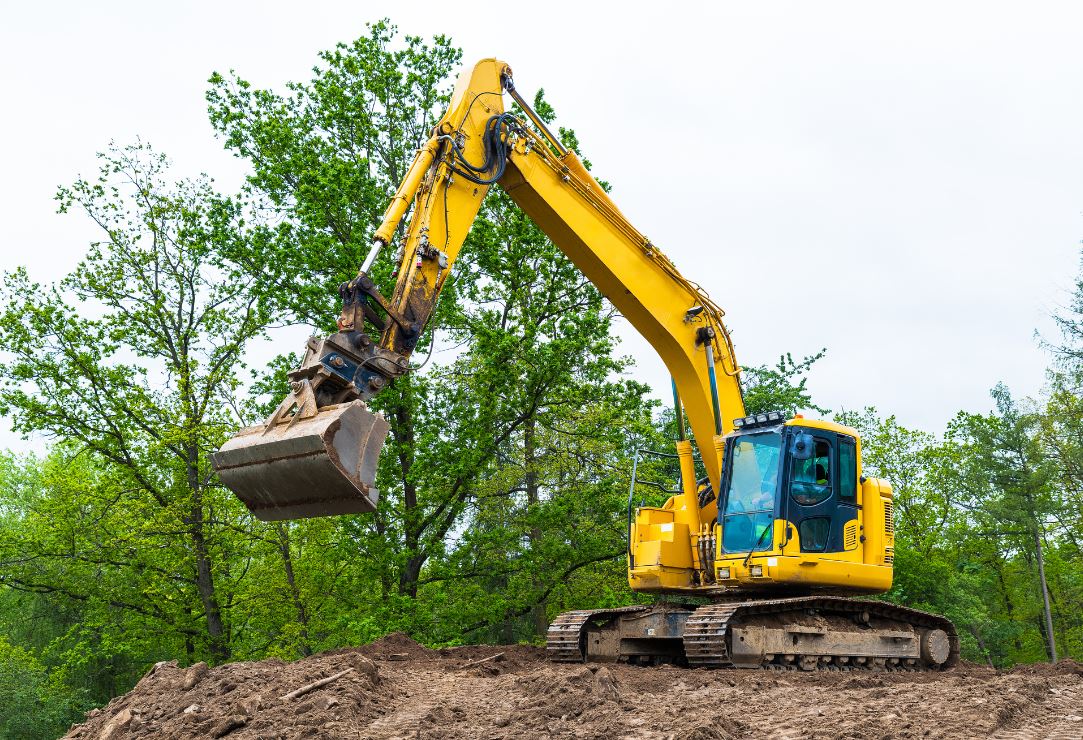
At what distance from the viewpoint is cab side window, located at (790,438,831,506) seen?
10711 mm

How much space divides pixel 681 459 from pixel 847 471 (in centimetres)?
193

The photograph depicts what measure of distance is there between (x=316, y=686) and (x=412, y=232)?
13.3ft

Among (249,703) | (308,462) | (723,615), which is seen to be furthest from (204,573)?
(308,462)

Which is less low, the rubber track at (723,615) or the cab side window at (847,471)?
the cab side window at (847,471)

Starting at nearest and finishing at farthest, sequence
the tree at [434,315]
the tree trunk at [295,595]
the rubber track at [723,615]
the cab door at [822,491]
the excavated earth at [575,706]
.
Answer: the excavated earth at [575,706] < the rubber track at [723,615] < the cab door at [822,491] < the tree at [434,315] < the tree trunk at [295,595]

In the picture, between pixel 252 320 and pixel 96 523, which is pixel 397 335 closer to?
pixel 252 320

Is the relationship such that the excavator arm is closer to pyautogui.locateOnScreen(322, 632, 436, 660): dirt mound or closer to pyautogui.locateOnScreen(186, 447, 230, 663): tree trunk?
pyautogui.locateOnScreen(322, 632, 436, 660): dirt mound

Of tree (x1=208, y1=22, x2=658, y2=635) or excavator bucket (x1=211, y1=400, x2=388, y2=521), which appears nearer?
excavator bucket (x1=211, y1=400, x2=388, y2=521)

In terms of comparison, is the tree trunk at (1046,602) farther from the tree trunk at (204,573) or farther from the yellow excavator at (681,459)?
the tree trunk at (204,573)

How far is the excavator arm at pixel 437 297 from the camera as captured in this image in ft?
25.5

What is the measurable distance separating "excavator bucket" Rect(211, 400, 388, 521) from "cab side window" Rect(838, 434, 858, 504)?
5578mm

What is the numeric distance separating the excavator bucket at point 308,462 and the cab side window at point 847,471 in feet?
18.3

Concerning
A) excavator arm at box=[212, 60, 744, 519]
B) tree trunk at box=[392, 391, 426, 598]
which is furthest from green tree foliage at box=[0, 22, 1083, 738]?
excavator arm at box=[212, 60, 744, 519]

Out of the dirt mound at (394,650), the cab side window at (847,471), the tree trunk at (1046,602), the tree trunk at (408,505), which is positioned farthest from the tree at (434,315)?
the tree trunk at (1046,602)
